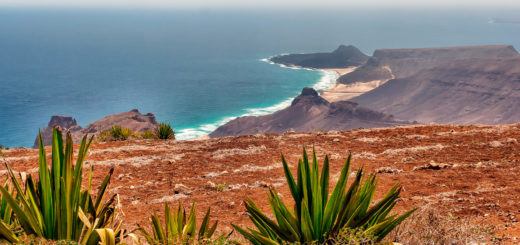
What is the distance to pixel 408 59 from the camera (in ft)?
628

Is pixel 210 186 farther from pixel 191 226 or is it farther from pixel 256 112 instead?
pixel 256 112

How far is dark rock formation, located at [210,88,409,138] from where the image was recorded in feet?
350

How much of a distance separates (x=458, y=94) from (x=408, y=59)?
56.6 meters

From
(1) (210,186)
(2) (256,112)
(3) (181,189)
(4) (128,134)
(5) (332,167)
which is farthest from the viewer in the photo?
(2) (256,112)

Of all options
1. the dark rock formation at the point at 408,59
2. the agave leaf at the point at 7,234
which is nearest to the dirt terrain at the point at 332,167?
the agave leaf at the point at 7,234

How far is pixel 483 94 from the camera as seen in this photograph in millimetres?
132125

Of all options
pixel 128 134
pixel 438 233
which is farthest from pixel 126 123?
pixel 438 233

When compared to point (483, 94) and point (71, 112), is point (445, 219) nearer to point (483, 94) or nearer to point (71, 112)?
point (71, 112)

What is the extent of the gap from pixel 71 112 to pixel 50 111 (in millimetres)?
5208

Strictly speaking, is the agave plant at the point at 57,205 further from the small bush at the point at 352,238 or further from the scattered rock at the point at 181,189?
the scattered rock at the point at 181,189

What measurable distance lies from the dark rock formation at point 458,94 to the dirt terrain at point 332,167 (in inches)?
4730

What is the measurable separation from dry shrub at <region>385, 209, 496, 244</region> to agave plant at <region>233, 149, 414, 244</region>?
0.50 m

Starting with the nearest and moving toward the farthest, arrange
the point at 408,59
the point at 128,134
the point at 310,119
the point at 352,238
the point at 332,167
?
the point at 352,238
the point at 332,167
the point at 128,134
the point at 310,119
the point at 408,59

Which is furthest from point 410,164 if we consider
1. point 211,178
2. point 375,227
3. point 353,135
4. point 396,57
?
point 396,57
